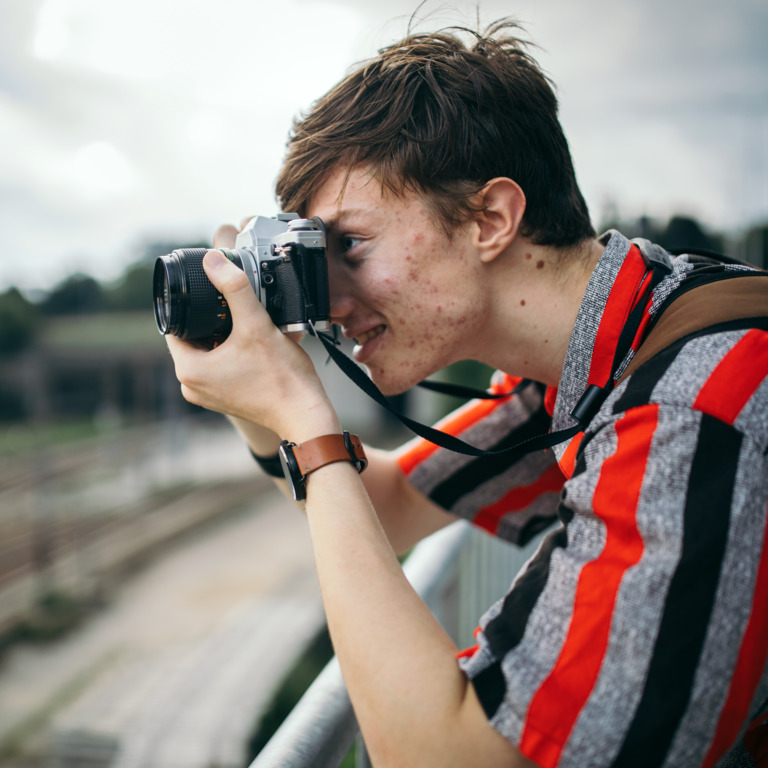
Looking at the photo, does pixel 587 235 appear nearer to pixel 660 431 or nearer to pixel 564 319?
pixel 564 319

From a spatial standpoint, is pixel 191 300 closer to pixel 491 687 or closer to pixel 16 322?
pixel 491 687

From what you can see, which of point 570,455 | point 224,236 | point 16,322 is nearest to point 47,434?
point 16,322

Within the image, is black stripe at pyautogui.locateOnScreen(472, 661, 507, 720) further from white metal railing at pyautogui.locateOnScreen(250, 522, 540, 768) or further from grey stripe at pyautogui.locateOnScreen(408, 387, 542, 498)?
grey stripe at pyautogui.locateOnScreen(408, 387, 542, 498)

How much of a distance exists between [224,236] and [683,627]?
111cm

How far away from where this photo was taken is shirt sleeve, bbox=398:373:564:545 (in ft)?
4.63

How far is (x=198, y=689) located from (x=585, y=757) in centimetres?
1017

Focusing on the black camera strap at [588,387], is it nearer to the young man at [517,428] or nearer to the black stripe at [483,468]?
the young man at [517,428]

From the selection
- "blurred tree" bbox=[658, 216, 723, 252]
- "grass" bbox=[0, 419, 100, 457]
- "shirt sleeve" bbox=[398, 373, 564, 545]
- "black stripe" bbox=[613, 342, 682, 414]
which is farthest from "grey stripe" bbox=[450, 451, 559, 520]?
"grass" bbox=[0, 419, 100, 457]

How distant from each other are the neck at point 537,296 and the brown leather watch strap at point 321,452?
0.41 meters

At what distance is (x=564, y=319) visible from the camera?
1178 millimetres

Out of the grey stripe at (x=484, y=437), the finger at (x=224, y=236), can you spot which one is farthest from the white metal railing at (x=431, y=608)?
the finger at (x=224, y=236)

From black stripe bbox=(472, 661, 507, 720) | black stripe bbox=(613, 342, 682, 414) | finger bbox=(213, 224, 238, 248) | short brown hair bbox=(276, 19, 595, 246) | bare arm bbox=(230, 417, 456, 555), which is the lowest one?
bare arm bbox=(230, 417, 456, 555)

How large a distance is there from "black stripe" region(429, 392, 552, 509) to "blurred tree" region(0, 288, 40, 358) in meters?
30.0

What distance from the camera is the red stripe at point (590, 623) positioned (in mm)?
662
